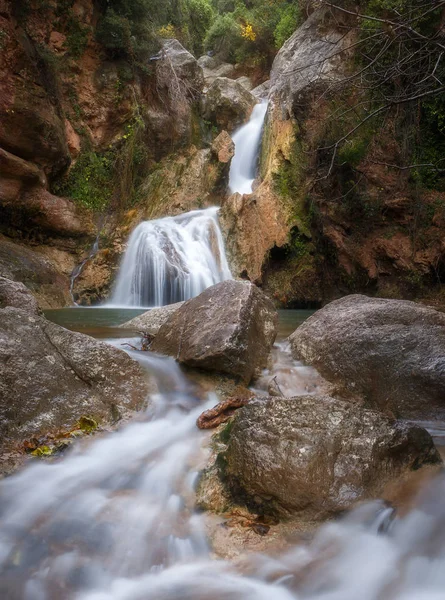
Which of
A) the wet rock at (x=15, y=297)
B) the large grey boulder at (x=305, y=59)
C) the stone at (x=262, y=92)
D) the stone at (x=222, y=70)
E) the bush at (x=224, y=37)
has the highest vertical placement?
the bush at (x=224, y=37)

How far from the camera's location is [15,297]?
4410 mm

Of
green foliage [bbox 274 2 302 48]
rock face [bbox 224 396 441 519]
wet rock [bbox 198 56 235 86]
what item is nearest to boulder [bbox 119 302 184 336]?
rock face [bbox 224 396 441 519]

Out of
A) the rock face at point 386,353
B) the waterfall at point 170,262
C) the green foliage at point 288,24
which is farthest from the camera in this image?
the green foliage at point 288,24

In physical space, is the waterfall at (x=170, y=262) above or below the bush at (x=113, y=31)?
below

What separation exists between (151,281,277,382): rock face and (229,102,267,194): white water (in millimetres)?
11053

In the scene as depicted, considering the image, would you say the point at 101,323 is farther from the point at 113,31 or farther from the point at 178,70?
the point at 178,70

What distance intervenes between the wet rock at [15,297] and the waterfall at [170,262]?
6.91 meters

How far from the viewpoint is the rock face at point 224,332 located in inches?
169

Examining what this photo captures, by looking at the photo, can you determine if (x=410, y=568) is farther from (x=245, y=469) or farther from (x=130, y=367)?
(x=130, y=367)

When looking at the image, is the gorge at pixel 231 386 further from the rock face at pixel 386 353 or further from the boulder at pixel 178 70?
the boulder at pixel 178 70

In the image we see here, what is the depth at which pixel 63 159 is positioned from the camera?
12.4 metres

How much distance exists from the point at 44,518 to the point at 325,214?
11.2m

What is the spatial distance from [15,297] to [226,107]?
15.3m

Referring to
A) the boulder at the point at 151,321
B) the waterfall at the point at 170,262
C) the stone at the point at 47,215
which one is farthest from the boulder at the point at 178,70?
the boulder at the point at 151,321
